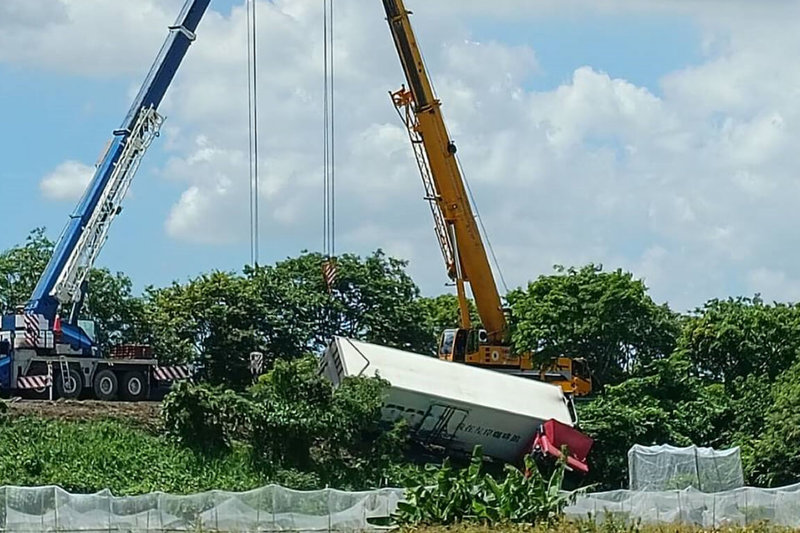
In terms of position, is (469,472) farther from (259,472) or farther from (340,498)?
(259,472)

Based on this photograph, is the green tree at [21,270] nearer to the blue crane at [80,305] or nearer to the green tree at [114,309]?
the green tree at [114,309]

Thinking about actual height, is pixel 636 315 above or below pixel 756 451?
above

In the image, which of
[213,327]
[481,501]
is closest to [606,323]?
[213,327]

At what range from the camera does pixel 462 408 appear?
37.0 meters

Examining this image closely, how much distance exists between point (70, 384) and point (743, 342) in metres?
24.2

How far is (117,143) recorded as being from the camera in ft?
151

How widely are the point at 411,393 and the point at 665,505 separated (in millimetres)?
12807

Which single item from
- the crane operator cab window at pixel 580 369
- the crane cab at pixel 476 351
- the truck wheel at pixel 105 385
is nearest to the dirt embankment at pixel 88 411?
the truck wheel at pixel 105 385

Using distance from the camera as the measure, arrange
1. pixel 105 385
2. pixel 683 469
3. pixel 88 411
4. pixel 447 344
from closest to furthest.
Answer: pixel 683 469, pixel 88 411, pixel 105 385, pixel 447 344

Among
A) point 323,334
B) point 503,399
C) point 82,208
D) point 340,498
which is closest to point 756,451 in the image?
point 503,399

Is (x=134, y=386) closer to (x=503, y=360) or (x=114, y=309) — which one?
(x=503, y=360)

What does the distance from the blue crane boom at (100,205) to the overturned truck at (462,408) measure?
10.4 m

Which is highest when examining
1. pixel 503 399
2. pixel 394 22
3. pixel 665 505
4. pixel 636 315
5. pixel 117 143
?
pixel 394 22

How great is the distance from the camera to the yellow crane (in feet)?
155
